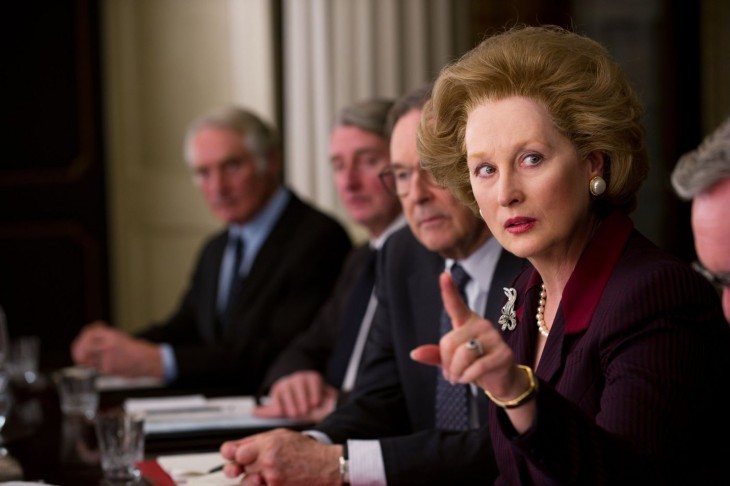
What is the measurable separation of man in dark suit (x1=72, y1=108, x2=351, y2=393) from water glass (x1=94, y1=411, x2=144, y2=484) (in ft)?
3.57

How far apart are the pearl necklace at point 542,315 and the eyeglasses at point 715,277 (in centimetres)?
30

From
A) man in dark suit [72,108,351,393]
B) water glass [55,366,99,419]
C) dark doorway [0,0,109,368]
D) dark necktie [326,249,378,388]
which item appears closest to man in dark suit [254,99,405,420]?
dark necktie [326,249,378,388]

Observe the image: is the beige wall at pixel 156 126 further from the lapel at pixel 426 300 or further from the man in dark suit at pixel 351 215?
the lapel at pixel 426 300

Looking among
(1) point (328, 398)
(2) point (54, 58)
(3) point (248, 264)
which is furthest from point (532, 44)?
(2) point (54, 58)

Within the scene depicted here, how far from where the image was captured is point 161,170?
6.79 metres

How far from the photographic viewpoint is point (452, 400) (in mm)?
2055

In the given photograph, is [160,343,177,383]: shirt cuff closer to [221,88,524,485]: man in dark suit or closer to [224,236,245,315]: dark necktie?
[224,236,245,315]: dark necktie

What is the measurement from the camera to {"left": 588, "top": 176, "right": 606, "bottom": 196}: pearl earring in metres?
1.51

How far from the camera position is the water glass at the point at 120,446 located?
200cm

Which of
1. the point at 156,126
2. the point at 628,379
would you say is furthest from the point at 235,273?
the point at 156,126

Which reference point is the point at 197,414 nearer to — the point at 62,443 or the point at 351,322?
the point at 62,443

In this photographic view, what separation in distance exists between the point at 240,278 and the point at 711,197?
2821mm

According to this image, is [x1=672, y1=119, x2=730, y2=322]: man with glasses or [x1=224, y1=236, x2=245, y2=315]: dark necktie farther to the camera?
[x1=224, y1=236, x2=245, y2=315]: dark necktie

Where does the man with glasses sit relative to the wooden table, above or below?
above
